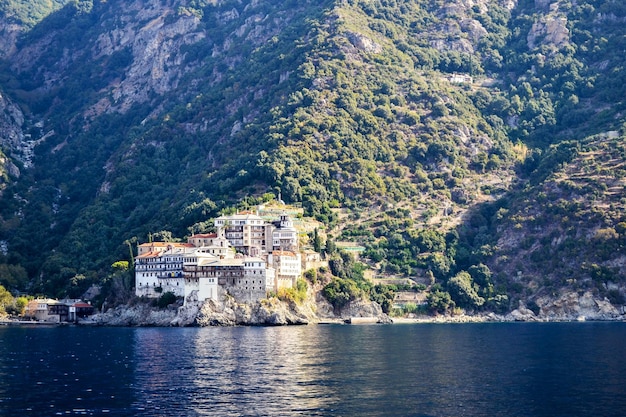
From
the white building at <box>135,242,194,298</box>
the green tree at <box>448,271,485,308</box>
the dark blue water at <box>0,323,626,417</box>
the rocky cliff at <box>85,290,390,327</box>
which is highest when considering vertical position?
the white building at <box>135,242,194,298</box>

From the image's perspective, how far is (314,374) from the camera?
81250 millimetres

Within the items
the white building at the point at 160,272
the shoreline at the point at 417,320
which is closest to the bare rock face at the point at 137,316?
the shoreline at the point at 417,320

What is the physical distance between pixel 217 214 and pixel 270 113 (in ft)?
137

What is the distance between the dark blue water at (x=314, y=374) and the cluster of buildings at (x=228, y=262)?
15.8 m

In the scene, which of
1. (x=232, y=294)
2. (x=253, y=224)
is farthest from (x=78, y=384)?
(x=253, y=224)

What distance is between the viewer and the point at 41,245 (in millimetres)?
191625

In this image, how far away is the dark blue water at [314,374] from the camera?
219 ft

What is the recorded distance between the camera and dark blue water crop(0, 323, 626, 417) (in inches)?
2628

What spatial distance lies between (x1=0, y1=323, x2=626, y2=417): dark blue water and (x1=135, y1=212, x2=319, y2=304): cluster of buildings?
15.8m

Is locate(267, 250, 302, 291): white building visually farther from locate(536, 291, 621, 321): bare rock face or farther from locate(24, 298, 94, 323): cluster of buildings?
locate(536, 291, 621, 321): bare rock face

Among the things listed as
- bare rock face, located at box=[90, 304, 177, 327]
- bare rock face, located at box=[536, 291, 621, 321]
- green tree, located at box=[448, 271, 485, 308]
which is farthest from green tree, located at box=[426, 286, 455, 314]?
bare rock face, located at box=[90, 304, 177, 327]

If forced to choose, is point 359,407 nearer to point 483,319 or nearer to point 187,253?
point 187,253

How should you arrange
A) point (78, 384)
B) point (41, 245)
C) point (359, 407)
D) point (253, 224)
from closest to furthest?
point (359, 407) → point (78, 384) → point (253, 224) → point (41, 245)

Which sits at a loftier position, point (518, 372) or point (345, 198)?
point (345, 198)
